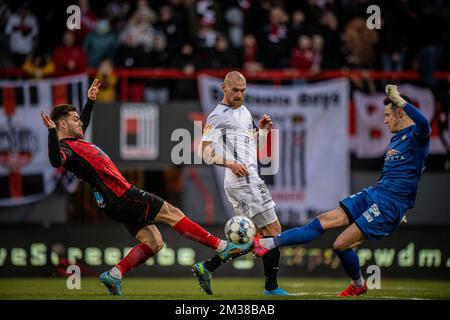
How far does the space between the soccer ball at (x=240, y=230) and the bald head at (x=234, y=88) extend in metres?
1.54

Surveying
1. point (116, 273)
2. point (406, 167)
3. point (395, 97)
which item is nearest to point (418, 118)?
point (395, 97)

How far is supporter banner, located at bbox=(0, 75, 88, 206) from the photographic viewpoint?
16.5 m

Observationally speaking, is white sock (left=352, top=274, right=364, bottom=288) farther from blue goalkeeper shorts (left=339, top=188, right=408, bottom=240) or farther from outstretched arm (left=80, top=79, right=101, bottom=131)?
outstretched arm (left=80, top=79, right=101, bottom=131)

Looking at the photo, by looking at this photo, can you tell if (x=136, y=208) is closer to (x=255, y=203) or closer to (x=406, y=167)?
(x=255, y=203)

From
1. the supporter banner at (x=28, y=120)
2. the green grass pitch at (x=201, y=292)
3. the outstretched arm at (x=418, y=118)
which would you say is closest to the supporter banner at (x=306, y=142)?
the green grass pitch at (x=201, y=292)

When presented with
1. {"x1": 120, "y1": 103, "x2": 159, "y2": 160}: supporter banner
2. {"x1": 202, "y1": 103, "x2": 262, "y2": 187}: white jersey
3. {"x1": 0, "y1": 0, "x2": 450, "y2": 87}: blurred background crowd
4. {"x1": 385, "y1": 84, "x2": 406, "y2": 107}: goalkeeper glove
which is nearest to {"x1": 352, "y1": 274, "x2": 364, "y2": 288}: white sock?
{"x1": 202, "y1": 103, "x2": 262, "y2": 187}: white jersey

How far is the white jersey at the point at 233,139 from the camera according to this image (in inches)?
437

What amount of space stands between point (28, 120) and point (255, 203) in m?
6.76

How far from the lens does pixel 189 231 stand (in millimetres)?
10773

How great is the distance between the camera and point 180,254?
1689 centimetres

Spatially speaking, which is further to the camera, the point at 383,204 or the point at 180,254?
the point at 180,254

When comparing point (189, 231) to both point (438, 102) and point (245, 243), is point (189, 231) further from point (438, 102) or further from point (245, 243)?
point (438, 102)
